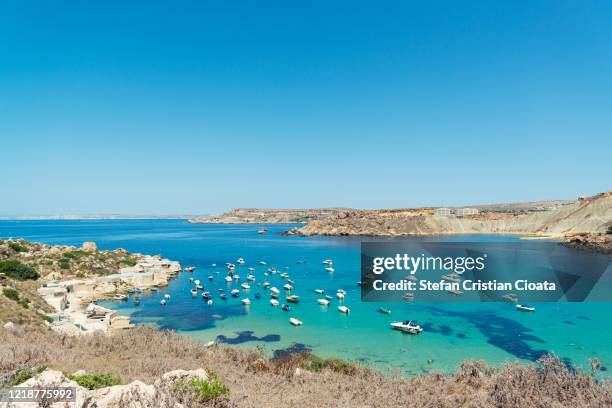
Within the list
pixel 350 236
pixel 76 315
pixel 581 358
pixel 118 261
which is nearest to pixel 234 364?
pixel 76 315

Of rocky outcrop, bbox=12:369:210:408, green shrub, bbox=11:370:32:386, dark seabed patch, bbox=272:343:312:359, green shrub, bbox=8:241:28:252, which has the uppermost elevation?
rocky outcrop, bbox=12:369:210:408

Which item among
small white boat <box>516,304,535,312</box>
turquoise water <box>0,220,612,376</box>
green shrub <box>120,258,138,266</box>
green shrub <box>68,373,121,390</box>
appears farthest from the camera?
green shrub <box>120,258,138,266</box>

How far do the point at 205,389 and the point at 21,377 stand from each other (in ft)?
14.2

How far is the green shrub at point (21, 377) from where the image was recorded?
27.2ft

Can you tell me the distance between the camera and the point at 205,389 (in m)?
8.63

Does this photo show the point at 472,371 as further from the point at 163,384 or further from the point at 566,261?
the point at 566,261

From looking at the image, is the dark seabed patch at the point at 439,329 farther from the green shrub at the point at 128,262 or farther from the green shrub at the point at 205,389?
the green shrub at the point at 128,262

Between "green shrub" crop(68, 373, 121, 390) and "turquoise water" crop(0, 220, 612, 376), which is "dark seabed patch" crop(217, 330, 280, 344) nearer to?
"turquoise water" crop(0, 220, 612, 376)

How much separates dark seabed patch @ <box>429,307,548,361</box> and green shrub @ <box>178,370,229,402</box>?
22.6 m

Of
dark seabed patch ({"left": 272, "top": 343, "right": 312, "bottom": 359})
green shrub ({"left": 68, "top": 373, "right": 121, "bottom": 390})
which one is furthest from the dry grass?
dark seabed patch ({"left": 272, "top": 343, "right": 312, "bottom": 359})

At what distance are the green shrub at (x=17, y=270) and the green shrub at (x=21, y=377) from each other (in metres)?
37.8

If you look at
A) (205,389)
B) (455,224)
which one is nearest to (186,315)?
(205,389)

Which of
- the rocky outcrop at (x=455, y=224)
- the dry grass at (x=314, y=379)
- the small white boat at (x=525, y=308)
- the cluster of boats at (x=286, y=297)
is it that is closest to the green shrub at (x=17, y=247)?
the cluster of boats at (x=286, y=297)

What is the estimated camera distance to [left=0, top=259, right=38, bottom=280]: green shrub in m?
38.2
